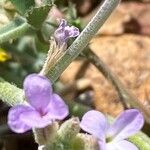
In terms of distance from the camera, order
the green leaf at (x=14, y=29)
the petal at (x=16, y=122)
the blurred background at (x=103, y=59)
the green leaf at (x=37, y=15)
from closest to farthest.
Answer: the petal at (x=16, y=122) → the green leaf at (x=37, y=15) → the green leaf at (x=14, y=29) → the blurred background at (x=103, y=59)

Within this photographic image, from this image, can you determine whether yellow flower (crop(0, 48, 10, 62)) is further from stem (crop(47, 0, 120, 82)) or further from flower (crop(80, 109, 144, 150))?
flower (crop(80, 109, 144, 150))

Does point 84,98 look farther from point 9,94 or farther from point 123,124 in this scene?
point 123,124

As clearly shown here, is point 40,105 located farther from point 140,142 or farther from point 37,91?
point 140,142

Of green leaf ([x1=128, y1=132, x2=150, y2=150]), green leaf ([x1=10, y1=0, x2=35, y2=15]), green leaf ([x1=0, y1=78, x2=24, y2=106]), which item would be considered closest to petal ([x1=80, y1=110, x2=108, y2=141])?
green leaf ([x1=0, y1=78, x2=24, y2=106])

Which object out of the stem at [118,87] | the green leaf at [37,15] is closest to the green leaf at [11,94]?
the green leaf at [37,15]

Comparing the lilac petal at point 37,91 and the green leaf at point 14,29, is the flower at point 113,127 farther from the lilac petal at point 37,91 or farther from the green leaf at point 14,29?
the green leaf at point 14,29

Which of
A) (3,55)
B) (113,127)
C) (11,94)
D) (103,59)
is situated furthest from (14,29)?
(103,59)
